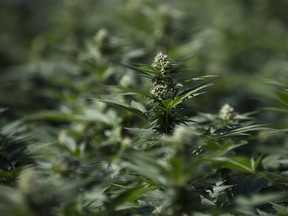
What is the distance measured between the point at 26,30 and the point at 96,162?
4.11m

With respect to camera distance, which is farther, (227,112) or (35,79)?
(35,79)

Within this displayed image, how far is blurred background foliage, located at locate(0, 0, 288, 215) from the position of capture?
166 cm

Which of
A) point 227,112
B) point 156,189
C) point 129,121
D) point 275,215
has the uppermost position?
point 129,121

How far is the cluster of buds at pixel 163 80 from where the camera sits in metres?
1.88

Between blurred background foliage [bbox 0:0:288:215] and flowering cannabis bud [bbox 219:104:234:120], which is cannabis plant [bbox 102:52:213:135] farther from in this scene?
flowering cannabis bud [bbox 219:104:234:120]

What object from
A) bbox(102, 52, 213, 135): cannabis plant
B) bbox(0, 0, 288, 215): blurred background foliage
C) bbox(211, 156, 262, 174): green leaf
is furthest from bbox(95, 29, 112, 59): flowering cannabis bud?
bbox(211, 156, 262, 174): green leaf

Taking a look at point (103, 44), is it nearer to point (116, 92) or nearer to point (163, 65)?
point (116, 92)

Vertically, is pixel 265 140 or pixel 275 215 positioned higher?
pixel 265 140

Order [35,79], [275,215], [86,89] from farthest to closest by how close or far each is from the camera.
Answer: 1. [35,79]
2. [86,89]
3. [275,215]

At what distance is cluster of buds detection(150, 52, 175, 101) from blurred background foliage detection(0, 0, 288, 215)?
119mm

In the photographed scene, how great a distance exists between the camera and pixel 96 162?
228cm

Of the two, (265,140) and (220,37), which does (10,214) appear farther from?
(220,37)

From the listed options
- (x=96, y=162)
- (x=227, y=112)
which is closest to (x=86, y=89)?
(x=96, y=162)

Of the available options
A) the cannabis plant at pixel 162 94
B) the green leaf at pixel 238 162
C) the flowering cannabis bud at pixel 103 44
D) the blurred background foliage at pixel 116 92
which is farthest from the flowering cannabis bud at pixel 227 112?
the flowering cannabis bud at pixel 103 44
